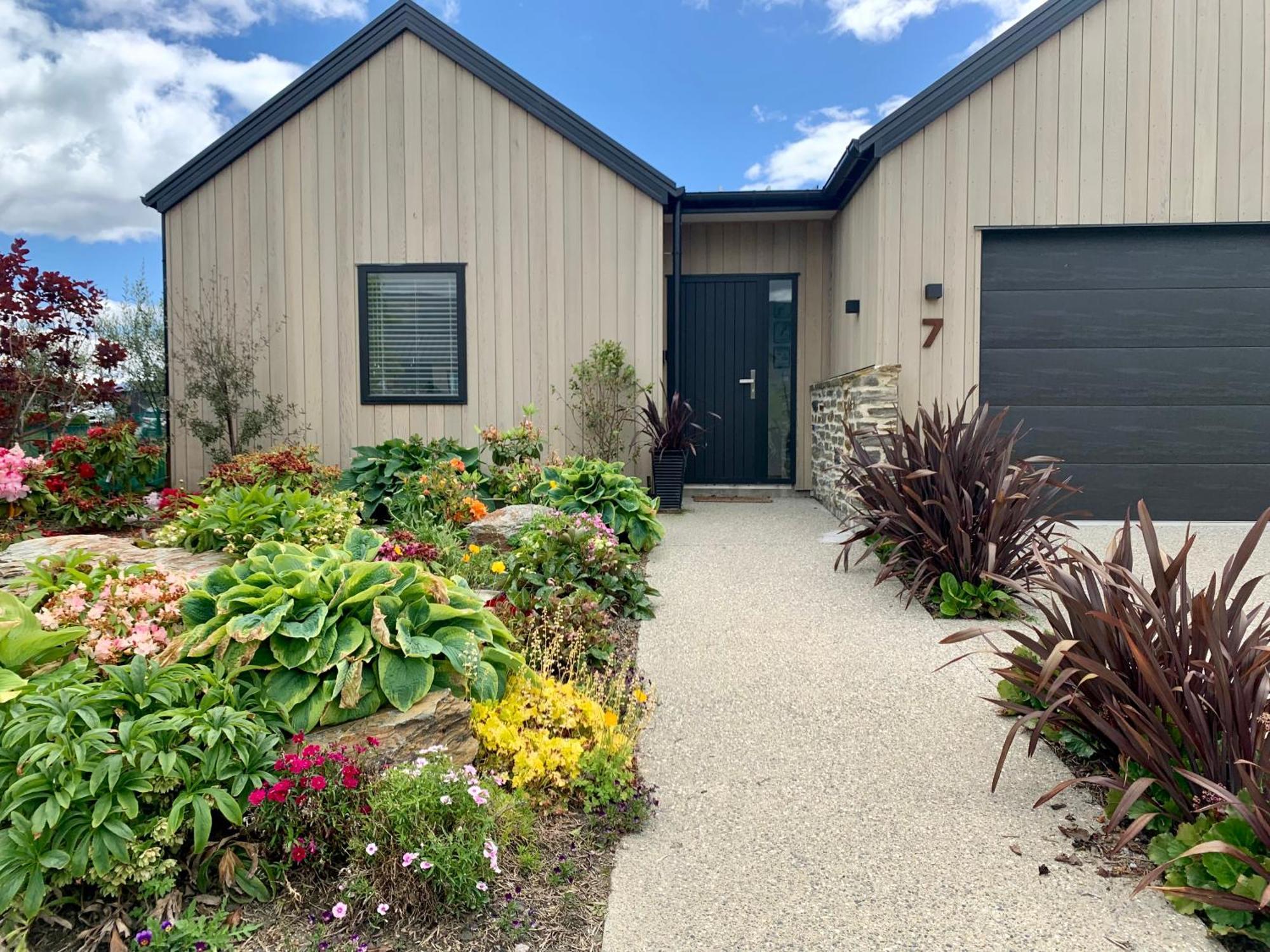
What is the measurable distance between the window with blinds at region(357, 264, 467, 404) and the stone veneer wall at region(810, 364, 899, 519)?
11.0 feet

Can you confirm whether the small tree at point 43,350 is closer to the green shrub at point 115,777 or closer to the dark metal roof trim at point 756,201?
the dark metal roof trim at point 756,201

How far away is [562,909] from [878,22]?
33.9 feet

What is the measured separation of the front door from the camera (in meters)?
8.53

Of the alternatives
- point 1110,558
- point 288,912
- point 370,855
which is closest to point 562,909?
point 370,855

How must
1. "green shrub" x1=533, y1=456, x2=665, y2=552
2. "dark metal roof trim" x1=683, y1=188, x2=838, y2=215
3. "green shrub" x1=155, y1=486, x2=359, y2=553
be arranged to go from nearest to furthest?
"green shrub" x1=155, y1=486, x2=359, y2=553 < "green shrub" x1=533, y1=456, x2=665, y2=552 < "dark metal roof trim" x1=683, y1=188, x2=838, y2=215

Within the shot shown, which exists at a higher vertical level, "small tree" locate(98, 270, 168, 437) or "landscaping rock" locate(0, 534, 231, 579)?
"small tree" locate(98, 270, 168, 437)

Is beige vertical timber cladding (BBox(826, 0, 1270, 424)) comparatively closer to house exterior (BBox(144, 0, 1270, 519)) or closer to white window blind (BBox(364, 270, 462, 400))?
house exterior (BBox(144, 0, 1270, 519))

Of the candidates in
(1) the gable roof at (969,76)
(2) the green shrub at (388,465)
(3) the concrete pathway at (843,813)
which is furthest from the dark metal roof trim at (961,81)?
(2) the green shrub at (388,465)

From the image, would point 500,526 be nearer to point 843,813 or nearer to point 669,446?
point 669,446

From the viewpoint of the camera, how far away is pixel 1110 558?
284 centimetres

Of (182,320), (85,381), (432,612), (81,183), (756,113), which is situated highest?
(756,113)

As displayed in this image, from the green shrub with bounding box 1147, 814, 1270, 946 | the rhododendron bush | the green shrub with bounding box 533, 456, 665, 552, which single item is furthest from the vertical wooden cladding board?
the green shrub with bounding box 1147, 814, 1270, 946

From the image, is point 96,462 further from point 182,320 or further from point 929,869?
point 929,869

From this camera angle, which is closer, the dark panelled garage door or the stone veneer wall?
the stone veneer wall
